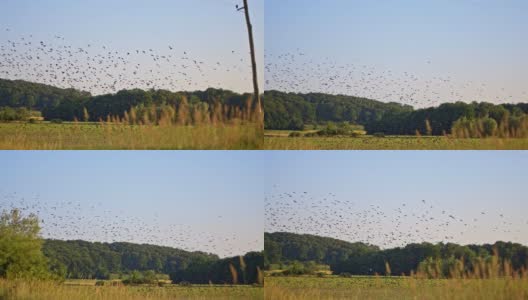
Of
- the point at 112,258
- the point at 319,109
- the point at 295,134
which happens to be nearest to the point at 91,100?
the point at 112,258

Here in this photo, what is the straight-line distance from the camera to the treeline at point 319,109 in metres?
11.0

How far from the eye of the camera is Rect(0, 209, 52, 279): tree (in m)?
10.8

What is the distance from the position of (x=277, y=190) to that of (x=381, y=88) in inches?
60.7

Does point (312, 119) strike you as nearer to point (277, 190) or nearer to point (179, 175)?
point (277, 190)

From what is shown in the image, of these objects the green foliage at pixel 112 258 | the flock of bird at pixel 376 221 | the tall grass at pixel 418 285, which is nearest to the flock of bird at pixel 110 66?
the flock of bird at pixel 376 221

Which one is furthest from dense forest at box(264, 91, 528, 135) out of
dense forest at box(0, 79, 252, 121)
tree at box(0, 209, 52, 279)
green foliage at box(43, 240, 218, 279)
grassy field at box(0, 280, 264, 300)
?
tree at box(0, 209, 52, 279)

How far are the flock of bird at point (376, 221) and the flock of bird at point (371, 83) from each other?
1104 millimetres

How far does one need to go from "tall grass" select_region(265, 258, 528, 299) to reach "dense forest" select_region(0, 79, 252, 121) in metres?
1.98

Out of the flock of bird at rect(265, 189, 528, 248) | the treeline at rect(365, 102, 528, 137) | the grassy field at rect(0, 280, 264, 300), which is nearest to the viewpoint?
the grassy field at rect(0, 280, 264, 300)

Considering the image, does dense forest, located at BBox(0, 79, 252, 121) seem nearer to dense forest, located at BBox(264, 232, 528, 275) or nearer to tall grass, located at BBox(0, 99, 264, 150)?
tall grass, located at BBox(0, 99, 264, 150)

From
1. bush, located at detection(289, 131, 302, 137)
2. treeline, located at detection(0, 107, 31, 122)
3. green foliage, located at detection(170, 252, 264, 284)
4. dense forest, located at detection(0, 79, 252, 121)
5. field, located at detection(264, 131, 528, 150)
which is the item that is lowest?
green foliage, located at detection(170, 252, 264, 284)

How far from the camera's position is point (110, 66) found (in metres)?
10.9

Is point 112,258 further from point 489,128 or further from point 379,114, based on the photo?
point 489,128

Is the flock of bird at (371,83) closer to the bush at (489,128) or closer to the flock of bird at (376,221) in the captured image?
the bush at (489,128)
